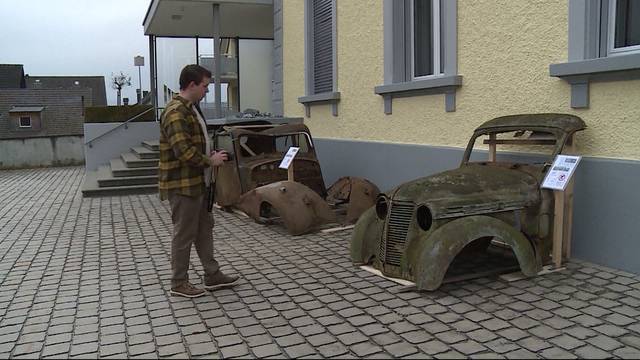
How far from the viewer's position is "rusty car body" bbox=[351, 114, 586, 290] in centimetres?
443

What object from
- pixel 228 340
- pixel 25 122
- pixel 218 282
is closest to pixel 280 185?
pixel 218 282

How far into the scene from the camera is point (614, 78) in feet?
15.8

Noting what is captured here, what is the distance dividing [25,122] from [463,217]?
42.4m

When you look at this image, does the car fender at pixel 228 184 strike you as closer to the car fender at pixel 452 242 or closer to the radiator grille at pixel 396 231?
the radiator grille at pixel 396 231

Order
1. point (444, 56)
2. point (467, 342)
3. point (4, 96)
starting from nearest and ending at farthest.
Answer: point (467, 342) → point (444, 56) → point (4, 96)

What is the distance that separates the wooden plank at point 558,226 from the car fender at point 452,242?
0.46 meters

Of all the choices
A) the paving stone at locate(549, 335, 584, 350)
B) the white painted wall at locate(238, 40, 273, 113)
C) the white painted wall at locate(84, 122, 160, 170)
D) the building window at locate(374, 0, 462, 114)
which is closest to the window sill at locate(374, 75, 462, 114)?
the building window at locate(374, 0, 462, 114)

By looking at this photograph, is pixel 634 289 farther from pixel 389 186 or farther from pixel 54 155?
pixel 54 155

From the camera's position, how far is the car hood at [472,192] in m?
4.58

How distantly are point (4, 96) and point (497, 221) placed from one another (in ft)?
154

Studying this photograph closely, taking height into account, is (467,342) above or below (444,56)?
below

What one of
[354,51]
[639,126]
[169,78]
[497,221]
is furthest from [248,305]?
[169,78]

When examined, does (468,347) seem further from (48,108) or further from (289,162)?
(48,108)

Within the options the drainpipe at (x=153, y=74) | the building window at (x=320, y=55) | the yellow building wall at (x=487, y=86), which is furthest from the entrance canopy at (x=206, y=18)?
the yellow building wall at (x=487, y=86)
